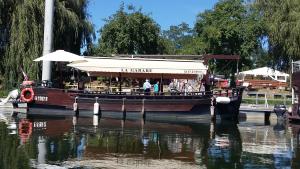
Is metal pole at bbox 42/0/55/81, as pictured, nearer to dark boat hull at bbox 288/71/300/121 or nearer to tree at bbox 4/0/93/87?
tree at bbox 4/0/93/87

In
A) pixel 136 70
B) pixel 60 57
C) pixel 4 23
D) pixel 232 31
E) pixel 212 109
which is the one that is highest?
pixel 232 31

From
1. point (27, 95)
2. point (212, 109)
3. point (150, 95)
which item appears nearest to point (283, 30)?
point (212, 109)

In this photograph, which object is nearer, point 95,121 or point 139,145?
point 139,145

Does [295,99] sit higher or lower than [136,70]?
lower

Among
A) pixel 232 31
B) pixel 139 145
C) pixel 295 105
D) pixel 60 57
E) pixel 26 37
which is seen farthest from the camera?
pixel 232 31

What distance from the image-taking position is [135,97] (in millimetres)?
31391

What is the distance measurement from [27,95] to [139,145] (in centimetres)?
1409

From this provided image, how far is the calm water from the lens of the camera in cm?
1499

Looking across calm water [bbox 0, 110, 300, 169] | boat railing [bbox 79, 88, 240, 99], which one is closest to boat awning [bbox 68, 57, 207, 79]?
boat railing [bbox 79, 88, 240, 99]

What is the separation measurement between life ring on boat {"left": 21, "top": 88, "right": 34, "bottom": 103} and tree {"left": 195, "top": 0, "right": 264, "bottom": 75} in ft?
78.4

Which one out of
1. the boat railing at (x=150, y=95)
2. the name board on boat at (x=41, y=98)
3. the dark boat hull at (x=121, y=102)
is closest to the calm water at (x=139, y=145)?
the dark boat hull at (x=121, y=102)

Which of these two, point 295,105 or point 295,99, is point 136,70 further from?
point 295,99

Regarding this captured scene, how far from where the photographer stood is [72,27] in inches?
1570

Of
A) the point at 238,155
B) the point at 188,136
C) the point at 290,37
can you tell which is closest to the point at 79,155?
the point at 238,155
